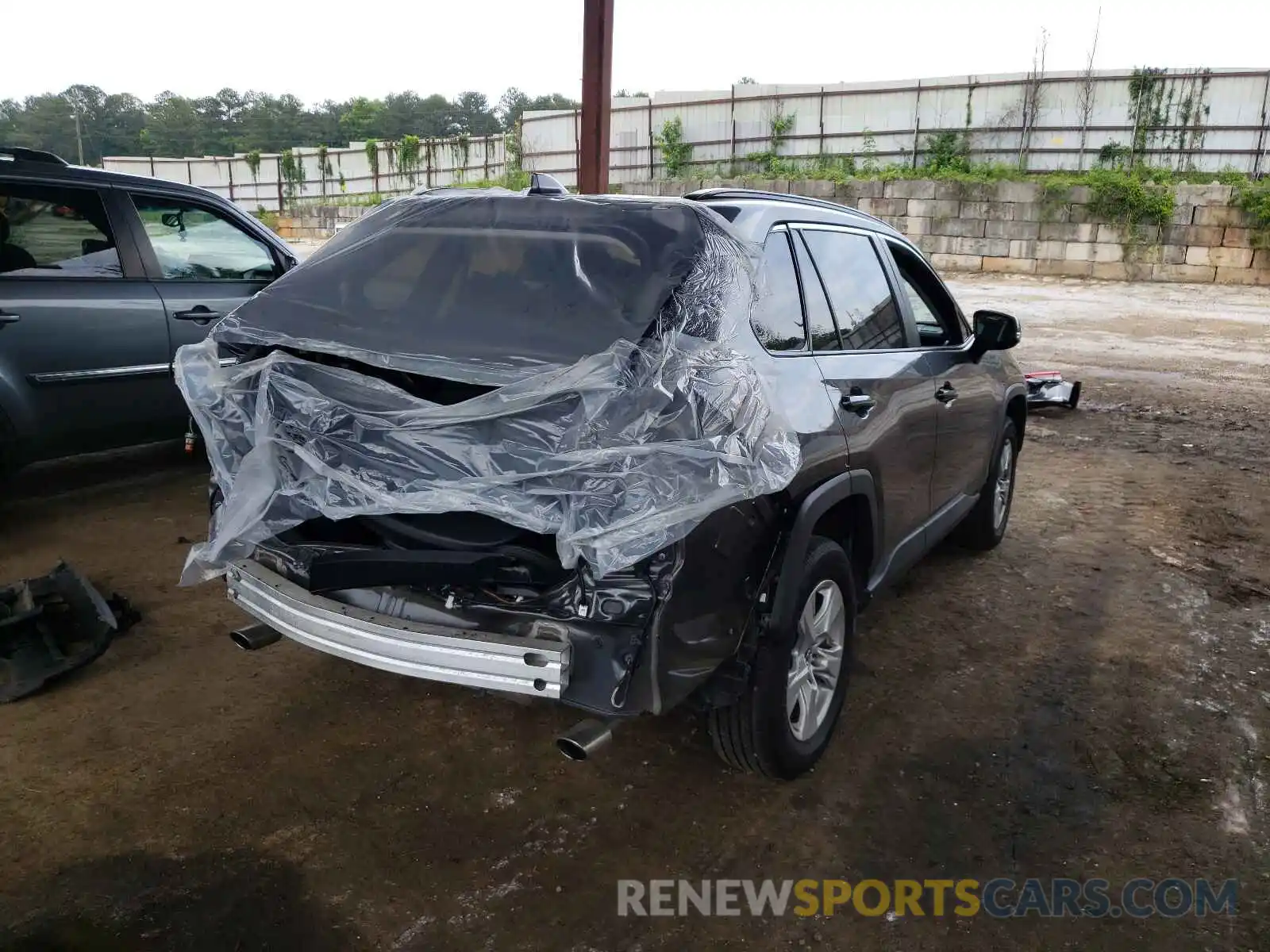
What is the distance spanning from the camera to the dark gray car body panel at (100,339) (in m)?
4.64

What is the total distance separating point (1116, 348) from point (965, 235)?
775 centimetres

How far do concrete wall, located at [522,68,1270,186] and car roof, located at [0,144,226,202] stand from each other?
1853 centimetres

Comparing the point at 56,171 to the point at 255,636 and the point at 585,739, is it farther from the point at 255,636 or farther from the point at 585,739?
the point at 585,739

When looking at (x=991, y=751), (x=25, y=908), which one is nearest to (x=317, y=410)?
(x=25, y=908)

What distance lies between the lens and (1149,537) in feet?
17.1

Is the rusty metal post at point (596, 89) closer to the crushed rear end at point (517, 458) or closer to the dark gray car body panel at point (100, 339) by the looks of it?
the dark gray car body panel at point (100, 339)

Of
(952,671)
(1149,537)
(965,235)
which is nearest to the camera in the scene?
(952,671)

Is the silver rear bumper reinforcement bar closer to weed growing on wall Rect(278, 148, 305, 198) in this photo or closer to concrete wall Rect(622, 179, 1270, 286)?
concrete wall Rect(622, 179, 1270, 286)

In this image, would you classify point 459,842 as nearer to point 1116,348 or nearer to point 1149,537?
point 1149,537

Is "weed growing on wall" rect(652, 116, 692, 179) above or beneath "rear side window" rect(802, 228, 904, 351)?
above

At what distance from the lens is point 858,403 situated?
2.97m

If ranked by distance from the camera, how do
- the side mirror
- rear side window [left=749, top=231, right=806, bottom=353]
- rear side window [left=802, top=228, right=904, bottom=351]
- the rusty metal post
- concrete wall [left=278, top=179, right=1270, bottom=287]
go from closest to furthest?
rear side window [left=749, top=231, right=806, bottom=353] → rear side window [left=802, top=228, right=904, bottom=351] → the side mirror → the rusty metal post → concrete wall [left=278, top=179, right=1270, bottom=287]

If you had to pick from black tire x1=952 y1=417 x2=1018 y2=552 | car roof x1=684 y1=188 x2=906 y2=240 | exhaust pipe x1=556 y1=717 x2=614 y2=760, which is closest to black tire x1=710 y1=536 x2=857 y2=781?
exhaust pipe x1=556 y1=717 x2=614 y2=760

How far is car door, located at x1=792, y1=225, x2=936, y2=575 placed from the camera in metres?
3.00
